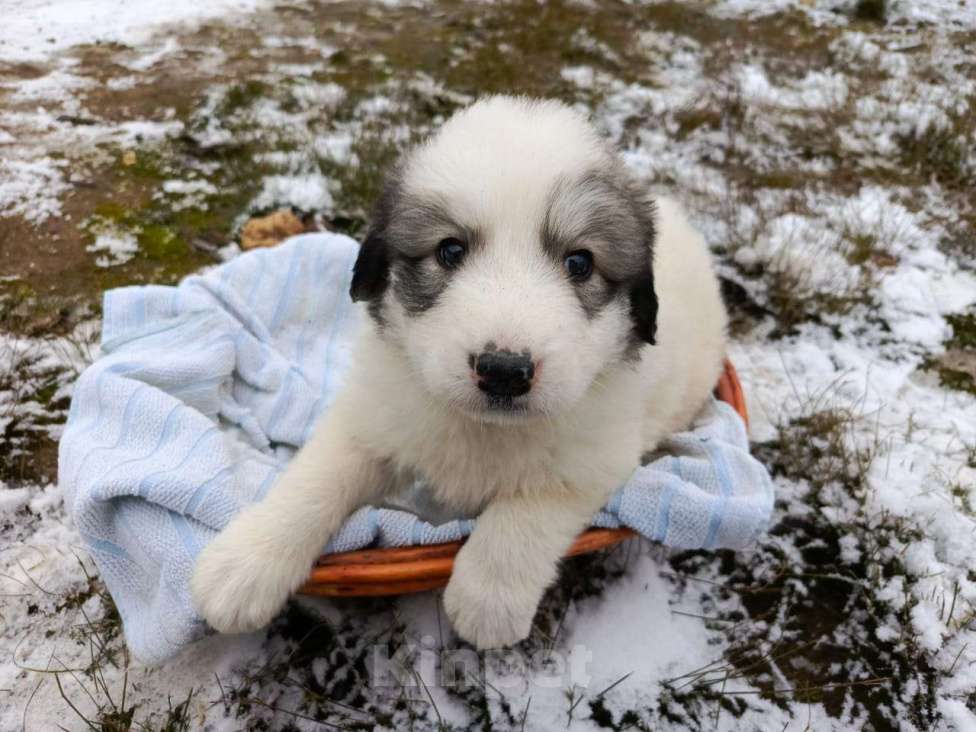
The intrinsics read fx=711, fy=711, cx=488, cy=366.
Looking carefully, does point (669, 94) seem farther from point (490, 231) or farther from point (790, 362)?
point (490, 231)

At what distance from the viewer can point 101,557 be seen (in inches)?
94.6

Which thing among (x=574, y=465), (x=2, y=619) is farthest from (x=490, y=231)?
(x=2, y=619)

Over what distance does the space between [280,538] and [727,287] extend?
10.3ft

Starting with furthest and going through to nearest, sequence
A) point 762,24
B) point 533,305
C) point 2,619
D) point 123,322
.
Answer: point 762,24
point 123,322
point 2,619
point 533,305

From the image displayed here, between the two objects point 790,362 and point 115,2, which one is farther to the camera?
point 115,2

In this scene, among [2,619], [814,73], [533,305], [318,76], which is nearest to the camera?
[533,305]

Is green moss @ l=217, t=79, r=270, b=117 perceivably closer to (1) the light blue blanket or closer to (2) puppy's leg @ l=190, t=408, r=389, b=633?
(1) the light blue blanket

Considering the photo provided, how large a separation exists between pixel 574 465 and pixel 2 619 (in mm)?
2071

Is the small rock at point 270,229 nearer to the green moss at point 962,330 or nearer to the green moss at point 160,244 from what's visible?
the green moss at point 160,244

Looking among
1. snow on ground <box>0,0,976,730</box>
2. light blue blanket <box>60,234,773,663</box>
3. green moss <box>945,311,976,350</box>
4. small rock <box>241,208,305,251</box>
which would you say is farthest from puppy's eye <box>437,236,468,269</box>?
green moss <box>945,311,976,350</box>

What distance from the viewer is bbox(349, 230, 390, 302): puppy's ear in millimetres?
2139

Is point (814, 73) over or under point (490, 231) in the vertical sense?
under

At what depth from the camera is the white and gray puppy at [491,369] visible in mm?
1793

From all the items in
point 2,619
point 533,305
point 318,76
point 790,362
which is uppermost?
point 533,305
